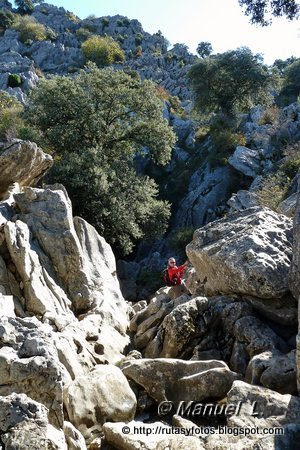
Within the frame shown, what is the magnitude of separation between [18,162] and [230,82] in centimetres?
3023

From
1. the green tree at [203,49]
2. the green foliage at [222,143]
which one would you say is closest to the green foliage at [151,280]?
the green foliage at [222,143]

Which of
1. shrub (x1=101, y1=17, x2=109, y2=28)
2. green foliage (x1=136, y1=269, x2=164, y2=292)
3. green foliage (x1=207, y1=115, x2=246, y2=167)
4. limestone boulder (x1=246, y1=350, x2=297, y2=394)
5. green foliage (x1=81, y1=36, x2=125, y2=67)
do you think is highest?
shrub (x1=101, y1=17, x2=109, y2=28)

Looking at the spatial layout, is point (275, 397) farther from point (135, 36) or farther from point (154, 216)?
point (135, 36)

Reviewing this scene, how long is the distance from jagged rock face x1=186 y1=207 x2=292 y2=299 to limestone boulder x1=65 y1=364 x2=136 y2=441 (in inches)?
180

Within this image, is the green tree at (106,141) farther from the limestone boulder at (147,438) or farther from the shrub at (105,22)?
the shrub at (105,22)

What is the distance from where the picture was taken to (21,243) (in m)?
14.4

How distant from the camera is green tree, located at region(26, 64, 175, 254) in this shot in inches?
969

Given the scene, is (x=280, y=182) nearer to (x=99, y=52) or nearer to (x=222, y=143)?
(x=222, y=143)

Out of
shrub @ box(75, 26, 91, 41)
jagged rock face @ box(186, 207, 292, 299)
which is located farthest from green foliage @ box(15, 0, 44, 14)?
jagged rock face @ box(186, 207, 292, 299)

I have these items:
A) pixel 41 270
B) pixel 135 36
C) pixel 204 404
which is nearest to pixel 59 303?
pixel 41 270

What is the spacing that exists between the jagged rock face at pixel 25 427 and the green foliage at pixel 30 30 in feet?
260

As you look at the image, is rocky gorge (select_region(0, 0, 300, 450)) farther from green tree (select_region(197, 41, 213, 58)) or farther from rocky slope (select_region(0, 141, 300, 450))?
green tree (select_region(197, 41, 213, 58))

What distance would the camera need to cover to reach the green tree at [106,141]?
24625 mm

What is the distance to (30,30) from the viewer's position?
3007 inches
